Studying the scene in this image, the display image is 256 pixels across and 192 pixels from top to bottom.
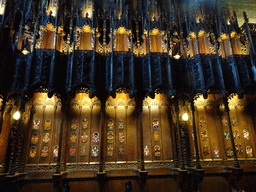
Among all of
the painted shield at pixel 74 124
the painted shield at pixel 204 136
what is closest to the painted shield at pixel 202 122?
the painted shield at pixel 204 136

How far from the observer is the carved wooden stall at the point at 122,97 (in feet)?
33.4

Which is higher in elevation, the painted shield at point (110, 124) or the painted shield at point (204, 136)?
the painted shield at point (110, 124)

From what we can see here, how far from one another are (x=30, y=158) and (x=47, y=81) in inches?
185

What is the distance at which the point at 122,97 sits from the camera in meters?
12.0

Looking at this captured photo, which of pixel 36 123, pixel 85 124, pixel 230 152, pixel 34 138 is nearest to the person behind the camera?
pixel 34 138

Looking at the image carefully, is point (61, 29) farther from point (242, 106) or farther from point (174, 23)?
point (242, 106)

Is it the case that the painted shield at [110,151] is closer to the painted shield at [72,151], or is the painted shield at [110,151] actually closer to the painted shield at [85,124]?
the painted shield at [85,124]

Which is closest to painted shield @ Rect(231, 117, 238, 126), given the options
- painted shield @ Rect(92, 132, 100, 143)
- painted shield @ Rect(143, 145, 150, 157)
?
painted shield @ Rect(143, 145, 150, 157)

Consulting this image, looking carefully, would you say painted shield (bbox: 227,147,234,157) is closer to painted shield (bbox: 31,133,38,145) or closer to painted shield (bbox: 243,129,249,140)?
painted shield (bbox: 243,129,249,140)

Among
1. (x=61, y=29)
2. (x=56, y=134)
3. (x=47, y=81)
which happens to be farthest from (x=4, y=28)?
(x=56, y=134)

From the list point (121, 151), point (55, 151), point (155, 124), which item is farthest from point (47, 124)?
point (155, 124)

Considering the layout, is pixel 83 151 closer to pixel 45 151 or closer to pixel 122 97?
pixel 45 151

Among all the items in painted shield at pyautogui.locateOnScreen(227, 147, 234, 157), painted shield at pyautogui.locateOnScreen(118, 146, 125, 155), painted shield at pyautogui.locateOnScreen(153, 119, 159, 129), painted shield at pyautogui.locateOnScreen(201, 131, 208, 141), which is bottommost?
painted shield at pyautogui.locateOnScreen(227, 147, 234, 157)

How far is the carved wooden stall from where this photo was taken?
10180mm
